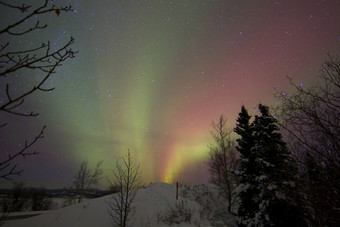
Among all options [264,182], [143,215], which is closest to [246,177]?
[264,182]

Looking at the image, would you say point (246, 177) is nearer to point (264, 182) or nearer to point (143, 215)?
point (264, 182)

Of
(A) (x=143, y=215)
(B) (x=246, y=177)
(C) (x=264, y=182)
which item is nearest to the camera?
(C) (x=264, y=182)

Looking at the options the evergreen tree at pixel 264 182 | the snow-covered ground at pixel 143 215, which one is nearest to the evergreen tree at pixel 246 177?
the evergreen tree at pixel 264 182

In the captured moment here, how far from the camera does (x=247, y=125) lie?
45.2 feet

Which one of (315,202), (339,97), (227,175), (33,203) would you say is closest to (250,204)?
(227,175)

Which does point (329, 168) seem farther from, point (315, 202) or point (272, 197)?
point (272, 197)

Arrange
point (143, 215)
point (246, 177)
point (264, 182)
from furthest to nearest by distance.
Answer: point (246, 177) → point (143, 215) → point (264, 182)

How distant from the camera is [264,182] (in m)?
10.0

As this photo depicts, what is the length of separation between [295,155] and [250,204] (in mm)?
10250

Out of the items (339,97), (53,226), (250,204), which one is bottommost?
(53,226)

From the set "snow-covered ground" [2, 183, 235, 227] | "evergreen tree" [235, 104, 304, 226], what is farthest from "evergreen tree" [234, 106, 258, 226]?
"snow-covered ground" [2, 183, 235, 227]

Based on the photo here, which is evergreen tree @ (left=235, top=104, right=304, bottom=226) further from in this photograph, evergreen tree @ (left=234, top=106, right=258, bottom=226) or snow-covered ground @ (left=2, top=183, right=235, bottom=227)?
snow-covered ground @ (left=2, top=183, right=235, bottom=227)

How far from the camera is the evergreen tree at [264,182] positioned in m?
8.86

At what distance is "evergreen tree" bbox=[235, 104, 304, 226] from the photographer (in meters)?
8.86
